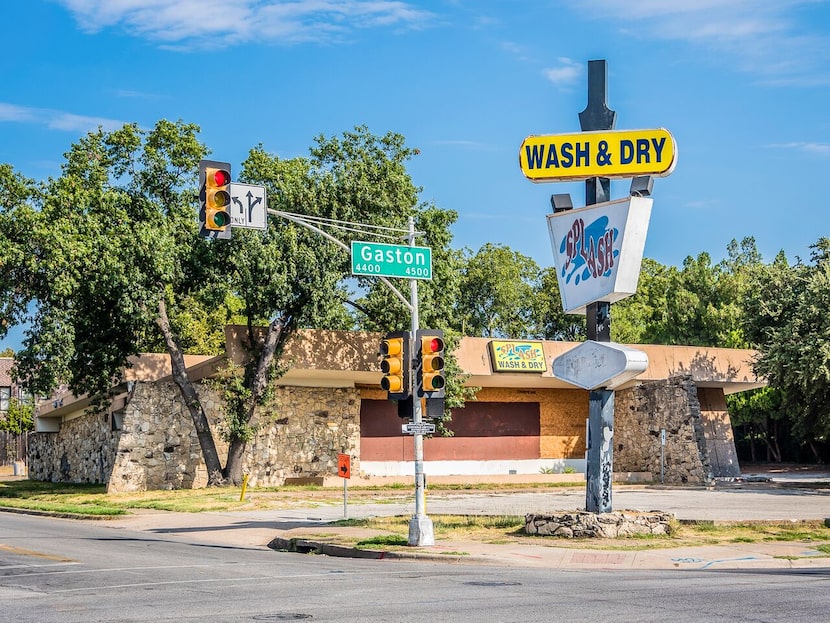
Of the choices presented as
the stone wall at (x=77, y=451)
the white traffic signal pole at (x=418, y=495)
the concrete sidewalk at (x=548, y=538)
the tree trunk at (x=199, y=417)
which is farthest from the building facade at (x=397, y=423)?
the white traffic signal pole at (x=418, y=495)

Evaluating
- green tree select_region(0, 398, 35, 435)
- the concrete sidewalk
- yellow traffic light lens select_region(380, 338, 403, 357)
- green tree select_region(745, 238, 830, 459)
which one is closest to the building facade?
green tree select_region(745, 238, 830, 459)

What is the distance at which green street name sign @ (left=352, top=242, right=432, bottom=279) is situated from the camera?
787 inches

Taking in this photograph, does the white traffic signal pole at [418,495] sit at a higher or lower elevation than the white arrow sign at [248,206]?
lower

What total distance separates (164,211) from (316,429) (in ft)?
36.2

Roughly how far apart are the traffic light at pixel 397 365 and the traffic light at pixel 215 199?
178 inches

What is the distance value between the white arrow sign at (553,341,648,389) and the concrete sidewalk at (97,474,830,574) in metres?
3.38

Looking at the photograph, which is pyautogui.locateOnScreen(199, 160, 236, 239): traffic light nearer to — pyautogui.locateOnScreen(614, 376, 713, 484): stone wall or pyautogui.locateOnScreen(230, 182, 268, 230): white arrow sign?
pyautogui.locateOnScreen(230, 182, 268, 230): white arrow sign

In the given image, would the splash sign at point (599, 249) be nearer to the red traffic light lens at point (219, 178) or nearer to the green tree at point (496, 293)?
the red traffic light lens at point (219, 178)

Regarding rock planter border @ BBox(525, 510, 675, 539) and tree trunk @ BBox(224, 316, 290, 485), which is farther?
tree trunk @ BBox(224, 316, 290, 485)

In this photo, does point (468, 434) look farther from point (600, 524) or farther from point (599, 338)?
point (600, 524)

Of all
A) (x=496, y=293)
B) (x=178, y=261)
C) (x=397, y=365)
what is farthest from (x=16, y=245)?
(x=496, y=293)

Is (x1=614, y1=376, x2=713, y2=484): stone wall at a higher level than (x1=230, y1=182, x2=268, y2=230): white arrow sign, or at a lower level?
lower

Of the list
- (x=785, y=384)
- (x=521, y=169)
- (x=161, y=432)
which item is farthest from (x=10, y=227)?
(x=785, y=384)

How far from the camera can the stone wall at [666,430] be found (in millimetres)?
42594
